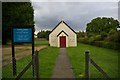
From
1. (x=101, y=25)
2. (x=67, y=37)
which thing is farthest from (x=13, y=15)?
(x=101, y=25)

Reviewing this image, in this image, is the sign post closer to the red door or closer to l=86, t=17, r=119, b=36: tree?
the red door

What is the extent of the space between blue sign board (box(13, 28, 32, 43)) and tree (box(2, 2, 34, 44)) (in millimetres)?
38929

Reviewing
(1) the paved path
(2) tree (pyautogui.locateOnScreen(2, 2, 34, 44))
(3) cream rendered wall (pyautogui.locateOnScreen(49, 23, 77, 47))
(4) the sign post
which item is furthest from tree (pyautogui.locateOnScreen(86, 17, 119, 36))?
(4) the sign post

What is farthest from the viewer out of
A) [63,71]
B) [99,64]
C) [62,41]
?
[62,41]

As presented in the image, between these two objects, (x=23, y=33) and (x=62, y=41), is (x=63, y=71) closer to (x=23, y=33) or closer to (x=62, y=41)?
(x=23, y=33)

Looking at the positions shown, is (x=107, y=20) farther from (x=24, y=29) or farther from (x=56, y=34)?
(x=24, y=29)

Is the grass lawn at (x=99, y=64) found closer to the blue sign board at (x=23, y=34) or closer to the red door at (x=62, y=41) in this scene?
the blue sign board at (x=23, y=34)

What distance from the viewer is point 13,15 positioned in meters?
54.9

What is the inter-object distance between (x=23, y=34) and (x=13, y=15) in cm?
4209

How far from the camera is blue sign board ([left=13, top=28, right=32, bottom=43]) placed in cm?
1384

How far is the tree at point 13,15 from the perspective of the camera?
54375 millimetres

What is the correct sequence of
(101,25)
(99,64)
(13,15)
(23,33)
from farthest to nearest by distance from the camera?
(101,25) < (13,15) < (99,64) < (23,33)

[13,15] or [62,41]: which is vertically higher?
[13,15]

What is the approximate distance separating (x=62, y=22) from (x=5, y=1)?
13.5m
